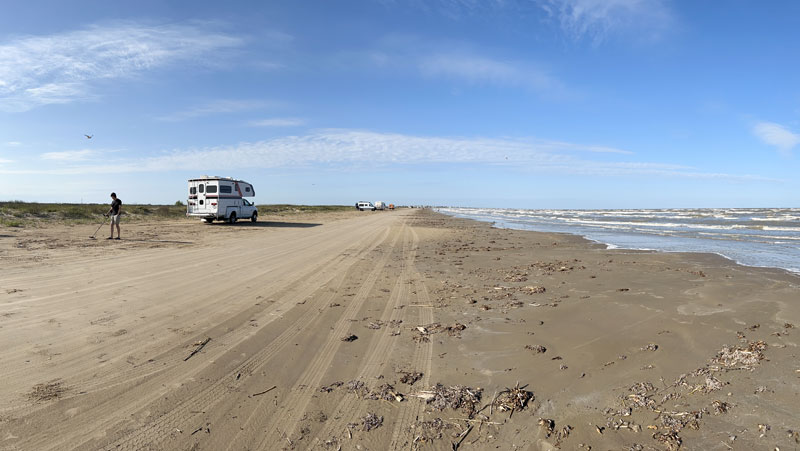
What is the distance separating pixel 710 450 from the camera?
2871 millimetres

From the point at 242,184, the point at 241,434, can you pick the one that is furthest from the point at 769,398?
the point at 242,184

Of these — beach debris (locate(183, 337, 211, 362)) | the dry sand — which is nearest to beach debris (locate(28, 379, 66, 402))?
the dry sand

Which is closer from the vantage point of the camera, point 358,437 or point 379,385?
point 358,437

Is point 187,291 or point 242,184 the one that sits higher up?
point 242,184

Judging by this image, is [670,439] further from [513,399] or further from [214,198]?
[214,198]

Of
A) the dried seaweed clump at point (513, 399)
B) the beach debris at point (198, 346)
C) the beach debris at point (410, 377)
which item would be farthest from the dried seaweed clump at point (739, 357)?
the beach debris at point (198, 346)

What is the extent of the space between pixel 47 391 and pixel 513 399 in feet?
13.7

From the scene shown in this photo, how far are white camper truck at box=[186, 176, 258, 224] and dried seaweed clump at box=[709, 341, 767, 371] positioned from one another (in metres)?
26.2

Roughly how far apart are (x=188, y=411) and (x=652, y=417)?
3852 mm

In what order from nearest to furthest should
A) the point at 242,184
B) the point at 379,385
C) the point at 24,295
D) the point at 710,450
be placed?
the point at 710,450
the point at 379,385
the point at 24,295
the point at 242,184

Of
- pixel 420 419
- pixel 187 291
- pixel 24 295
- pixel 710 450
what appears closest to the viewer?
pixel 710 450

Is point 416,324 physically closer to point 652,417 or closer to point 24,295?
point 652,417

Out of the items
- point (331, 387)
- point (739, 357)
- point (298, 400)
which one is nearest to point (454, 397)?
point (331, 387)

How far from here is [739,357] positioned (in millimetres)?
4387
